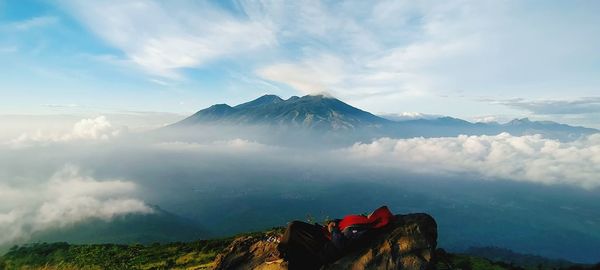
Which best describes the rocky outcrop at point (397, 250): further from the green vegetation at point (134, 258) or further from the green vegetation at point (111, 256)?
the green vegetation at point (111, 256)

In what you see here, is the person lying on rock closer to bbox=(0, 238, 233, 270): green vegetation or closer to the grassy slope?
the grassy slope

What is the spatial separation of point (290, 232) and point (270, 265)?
7.04ft

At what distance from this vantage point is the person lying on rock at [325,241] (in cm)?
2276

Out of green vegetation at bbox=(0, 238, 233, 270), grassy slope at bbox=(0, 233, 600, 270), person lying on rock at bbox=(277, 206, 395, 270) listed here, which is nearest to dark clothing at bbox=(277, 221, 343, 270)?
person lying on rock at bbox=(277, 206, 395, 270)

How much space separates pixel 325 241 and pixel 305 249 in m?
1.26

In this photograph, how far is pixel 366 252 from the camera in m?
22.0

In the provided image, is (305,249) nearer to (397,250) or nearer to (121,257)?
(397,250)

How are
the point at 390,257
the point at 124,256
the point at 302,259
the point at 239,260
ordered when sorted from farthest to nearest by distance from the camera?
the point at 124,256 → the point at 239,260 → the point at 302,259 → the point at 390,257

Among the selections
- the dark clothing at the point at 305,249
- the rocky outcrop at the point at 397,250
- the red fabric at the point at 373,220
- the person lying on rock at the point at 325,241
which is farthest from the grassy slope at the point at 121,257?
the dark clothing at the point at 305,249

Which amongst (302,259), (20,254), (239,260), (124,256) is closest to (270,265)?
(302,259)

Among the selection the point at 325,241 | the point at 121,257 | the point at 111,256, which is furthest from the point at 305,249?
the point at 111,256

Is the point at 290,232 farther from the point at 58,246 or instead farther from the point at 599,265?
the point at 58,246

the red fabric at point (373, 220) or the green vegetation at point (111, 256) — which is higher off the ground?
the red fabric at point (373, 220)

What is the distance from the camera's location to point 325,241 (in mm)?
23359
